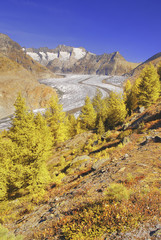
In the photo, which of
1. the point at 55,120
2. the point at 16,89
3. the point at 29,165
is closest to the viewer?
the point at 29,165

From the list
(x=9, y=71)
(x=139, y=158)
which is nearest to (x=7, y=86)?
(x=9, y=71)

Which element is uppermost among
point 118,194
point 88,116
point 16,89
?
point 16,89

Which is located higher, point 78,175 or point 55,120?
point 55,120

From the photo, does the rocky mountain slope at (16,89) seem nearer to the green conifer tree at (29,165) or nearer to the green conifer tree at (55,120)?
the green conifer tree at (55,120)

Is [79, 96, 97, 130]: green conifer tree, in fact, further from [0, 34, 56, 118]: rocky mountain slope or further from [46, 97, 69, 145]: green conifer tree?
[0, 34, 56, 118]: rocky mountain slope

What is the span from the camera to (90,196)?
6621 millimetres

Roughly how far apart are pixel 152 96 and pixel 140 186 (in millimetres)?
26350

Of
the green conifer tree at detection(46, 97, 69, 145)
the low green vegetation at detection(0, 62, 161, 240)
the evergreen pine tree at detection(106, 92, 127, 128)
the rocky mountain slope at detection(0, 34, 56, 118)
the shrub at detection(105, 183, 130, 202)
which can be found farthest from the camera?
the rocky mountain slope at detection(0, 34, 56, 118)

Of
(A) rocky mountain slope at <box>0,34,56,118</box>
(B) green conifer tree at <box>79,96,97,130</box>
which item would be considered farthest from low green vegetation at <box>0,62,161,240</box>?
(A) rocky mountain slope at <box>0,34,56,118</box>

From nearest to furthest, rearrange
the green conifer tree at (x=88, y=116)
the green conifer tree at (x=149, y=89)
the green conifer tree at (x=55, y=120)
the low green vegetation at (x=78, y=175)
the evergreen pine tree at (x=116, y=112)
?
the low green vegetation at (x=78, y=175), the evergreen pine tree at (x=116, y=112), the green conifer tree at (x=55, y=120), the green conifer tree at (x=149, y=89), the green conifer tree at (x=88, y=116)

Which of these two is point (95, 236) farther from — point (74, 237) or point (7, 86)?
point (7, 86)

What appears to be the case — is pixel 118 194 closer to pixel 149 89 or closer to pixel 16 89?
pixel 149 89

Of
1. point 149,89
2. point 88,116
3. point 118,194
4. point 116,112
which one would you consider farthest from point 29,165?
point 149,89

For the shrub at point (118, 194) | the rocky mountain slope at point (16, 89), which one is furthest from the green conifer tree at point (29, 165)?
the rocky mountain slope at point (16, 89)
